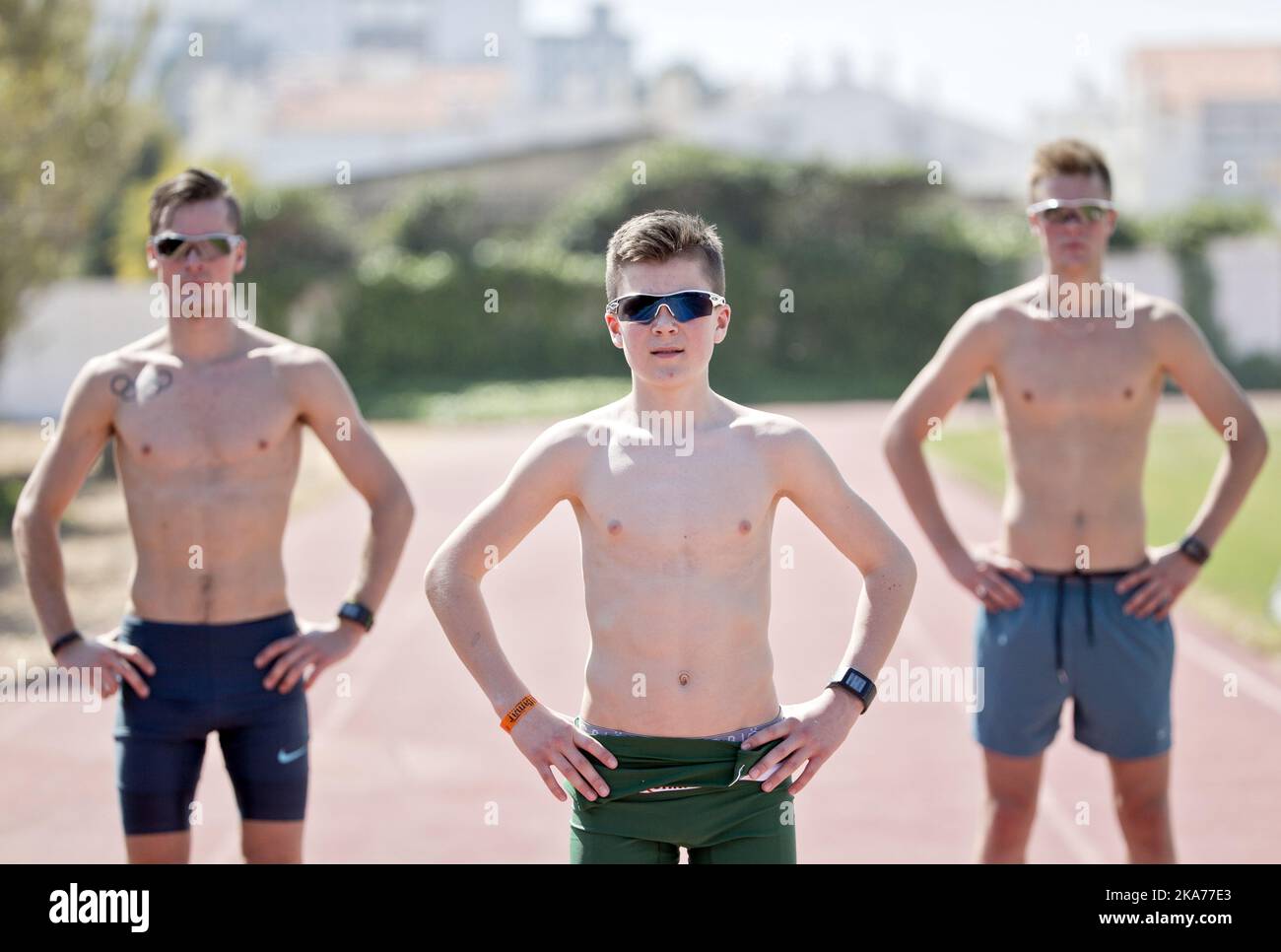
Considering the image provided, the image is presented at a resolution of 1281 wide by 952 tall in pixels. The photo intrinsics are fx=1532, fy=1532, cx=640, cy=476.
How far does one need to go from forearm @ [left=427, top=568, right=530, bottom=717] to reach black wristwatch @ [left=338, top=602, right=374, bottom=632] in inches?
52.2

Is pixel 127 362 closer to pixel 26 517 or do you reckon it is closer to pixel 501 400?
pixel 26 517

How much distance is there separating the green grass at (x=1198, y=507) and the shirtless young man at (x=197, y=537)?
18.5 feet

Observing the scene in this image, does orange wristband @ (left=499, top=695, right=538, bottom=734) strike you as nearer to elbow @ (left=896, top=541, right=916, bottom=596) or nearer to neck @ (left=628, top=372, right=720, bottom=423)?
neck @ (left=628, top=372, right=720, bottom=423)

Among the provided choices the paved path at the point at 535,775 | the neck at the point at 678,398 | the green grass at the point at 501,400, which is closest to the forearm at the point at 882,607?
the neck at the point at 678,398

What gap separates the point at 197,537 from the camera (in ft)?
14.9

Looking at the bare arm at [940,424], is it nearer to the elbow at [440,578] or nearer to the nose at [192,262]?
the elbow at [440,578]

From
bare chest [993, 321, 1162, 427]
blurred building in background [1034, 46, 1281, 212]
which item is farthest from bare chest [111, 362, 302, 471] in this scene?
blurred building in background [1034, 46, 1281, 212]

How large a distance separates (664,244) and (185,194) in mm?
1759

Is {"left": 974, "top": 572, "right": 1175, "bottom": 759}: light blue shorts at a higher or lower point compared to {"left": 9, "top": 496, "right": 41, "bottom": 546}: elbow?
lower

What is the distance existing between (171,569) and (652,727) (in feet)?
5.79

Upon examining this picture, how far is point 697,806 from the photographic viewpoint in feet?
11.5

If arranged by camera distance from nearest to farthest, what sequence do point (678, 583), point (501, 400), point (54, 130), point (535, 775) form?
point (678, 583)
point (535, 775)
point (54, 130)
point (501, 400)

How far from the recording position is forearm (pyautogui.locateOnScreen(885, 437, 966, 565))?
534 cm

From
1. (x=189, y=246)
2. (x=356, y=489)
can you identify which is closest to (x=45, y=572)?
(x=356, y=489)
